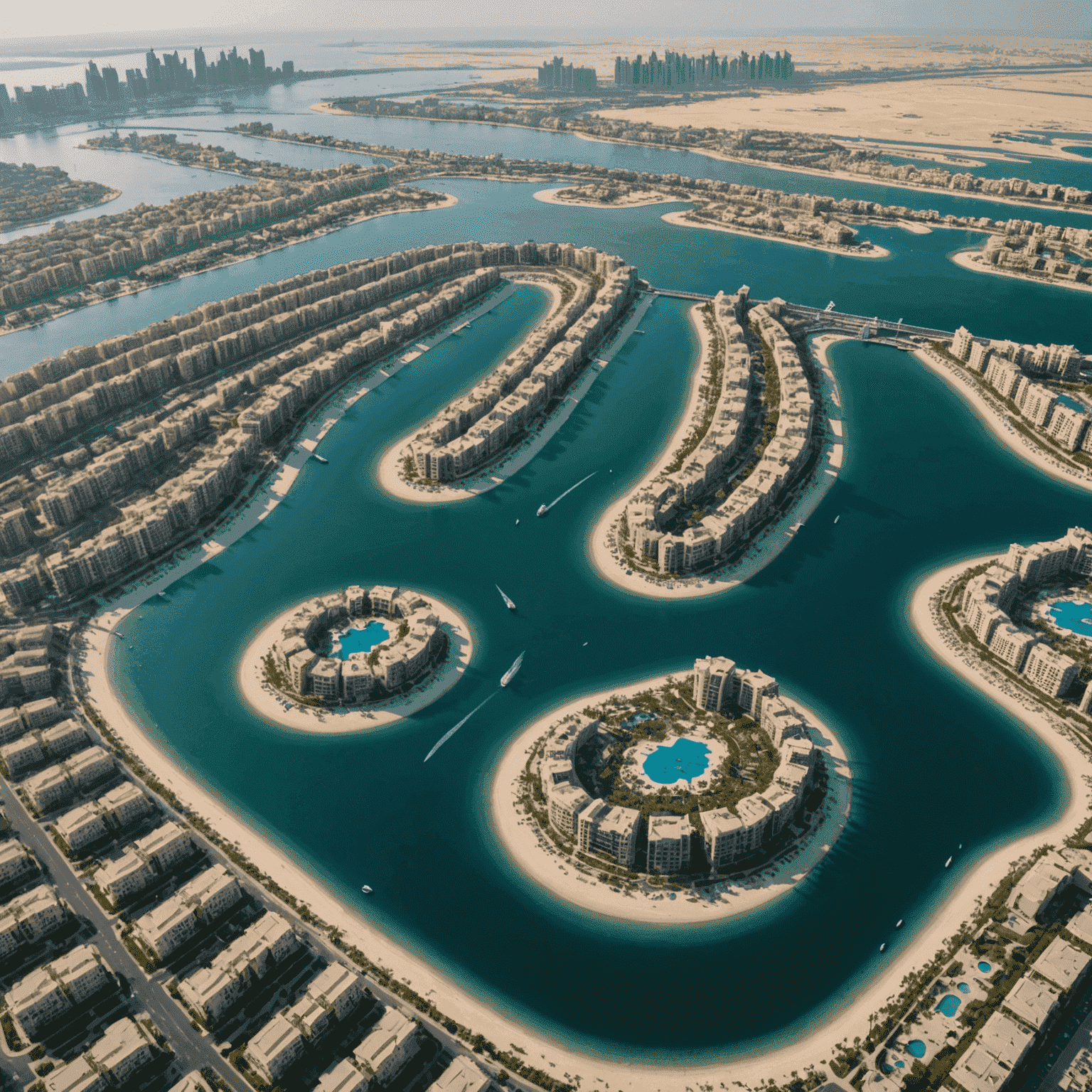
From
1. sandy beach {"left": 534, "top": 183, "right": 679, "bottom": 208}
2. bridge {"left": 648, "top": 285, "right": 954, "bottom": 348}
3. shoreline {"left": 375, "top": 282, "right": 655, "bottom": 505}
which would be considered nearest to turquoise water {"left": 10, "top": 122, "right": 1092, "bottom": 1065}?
shoreline {"left": 375, "top": 282, "right": 655, "bottom": 505}

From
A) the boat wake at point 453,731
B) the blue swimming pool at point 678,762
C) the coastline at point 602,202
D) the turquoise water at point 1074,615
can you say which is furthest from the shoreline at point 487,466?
the coastline at point 602,202

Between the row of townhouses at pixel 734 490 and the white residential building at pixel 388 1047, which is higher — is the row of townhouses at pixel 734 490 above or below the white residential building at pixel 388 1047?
above

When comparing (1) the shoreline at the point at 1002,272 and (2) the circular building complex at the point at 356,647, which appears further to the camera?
(1) the shoreline at the point at 1002,272

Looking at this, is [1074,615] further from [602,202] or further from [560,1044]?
[602,202]

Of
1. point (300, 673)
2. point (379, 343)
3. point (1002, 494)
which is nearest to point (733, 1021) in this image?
point (300, 673)

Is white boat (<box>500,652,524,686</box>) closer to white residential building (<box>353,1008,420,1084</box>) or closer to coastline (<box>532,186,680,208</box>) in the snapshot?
white residential building (<box>353,1008,420,1084</box>)

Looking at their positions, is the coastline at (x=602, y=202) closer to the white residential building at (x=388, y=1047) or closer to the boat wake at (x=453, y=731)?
the boat wake at (x=453, y=731)
